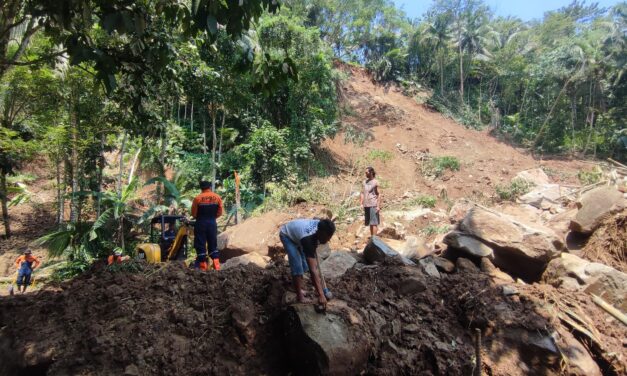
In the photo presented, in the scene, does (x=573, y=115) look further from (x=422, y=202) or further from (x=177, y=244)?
(x=177, y=244)

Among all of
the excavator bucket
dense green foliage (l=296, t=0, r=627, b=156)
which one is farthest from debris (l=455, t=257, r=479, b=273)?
dense green foliage (l=296, t=0, r=627, b=156)

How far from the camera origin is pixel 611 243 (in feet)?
23.0

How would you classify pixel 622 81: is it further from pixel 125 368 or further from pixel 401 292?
pixel 125 368

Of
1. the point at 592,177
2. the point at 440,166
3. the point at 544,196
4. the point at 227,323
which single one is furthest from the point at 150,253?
the point at 440,166

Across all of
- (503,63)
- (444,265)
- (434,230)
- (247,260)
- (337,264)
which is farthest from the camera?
(503,63)

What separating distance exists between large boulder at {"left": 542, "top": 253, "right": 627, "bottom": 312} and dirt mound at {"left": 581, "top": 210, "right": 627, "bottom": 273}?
55.3 inches

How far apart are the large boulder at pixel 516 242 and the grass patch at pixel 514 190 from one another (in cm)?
786

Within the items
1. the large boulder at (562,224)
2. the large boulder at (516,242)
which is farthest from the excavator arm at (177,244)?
the large boulder at (562,224)

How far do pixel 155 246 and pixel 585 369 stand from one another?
611cm

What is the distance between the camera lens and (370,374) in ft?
12.7

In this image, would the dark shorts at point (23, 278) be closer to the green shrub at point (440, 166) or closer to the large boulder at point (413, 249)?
the large boulder at point (413, 249)

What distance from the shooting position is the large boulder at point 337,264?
562 centimetres

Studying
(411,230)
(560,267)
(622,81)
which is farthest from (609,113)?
(560,267)

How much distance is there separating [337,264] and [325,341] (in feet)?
7.58
